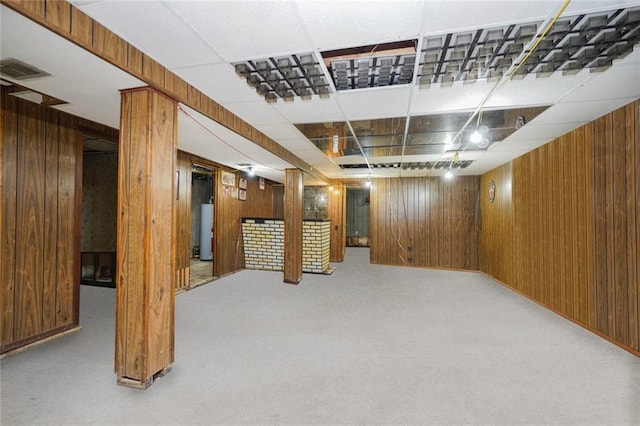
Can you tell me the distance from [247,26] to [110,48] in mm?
878

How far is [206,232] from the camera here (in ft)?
25.7


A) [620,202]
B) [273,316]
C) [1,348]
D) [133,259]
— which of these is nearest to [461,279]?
[620,202]

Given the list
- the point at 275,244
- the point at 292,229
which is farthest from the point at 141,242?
the point at 275,244

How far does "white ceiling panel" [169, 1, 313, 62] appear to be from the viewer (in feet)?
5.00

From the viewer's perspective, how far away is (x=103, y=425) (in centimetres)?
165

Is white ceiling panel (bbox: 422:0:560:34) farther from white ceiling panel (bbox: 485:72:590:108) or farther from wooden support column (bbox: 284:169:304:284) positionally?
wooden support column (bbox: 284:169:304:284)

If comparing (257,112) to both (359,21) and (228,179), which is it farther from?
(228,179)

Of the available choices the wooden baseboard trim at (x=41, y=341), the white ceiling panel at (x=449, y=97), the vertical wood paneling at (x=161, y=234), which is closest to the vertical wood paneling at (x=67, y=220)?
the wooden baseboard trim at (x=41, y=341)

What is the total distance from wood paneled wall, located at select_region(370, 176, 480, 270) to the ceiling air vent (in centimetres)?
678

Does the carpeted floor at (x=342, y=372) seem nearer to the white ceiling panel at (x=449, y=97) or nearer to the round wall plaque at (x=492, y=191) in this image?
the white ceiling panel at (x=449, y=97)

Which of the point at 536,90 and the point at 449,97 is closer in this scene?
the point at 536,90

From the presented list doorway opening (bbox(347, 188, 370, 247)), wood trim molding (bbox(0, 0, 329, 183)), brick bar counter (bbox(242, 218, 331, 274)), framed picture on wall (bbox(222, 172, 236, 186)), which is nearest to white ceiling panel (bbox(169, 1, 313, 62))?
wood trim molding (bbox(0, 0, 329, 183))

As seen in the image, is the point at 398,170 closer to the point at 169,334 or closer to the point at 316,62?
the point at 316,62

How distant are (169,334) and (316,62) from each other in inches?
95.3
